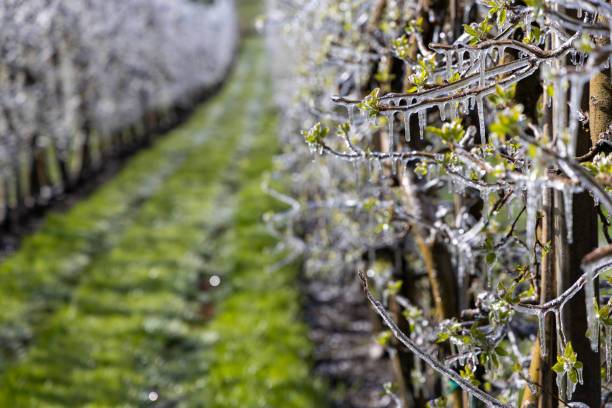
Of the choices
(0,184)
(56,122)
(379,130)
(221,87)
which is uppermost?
(379,130)

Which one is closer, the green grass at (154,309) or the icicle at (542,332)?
the icicle at (542,332)

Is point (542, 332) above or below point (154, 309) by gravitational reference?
above

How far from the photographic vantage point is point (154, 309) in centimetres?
650

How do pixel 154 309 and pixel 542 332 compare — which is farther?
pixel 154 309

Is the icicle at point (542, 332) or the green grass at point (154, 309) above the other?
the icicle at point (542, 332)

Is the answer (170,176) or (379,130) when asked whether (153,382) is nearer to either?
(379,130)

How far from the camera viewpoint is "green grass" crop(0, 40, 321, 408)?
15.8 ft

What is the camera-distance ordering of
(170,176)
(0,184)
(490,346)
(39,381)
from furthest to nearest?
1. (170,176)
2. (0,184)
3. (39,381)
4. (490,346)

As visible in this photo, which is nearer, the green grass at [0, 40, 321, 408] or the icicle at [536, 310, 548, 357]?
the icicle at [536, 310, 548, 357]

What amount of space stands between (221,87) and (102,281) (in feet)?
95.7

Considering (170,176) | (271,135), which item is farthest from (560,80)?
(271,135)

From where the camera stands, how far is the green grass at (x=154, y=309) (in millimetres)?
4828

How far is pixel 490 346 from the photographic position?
1787mm

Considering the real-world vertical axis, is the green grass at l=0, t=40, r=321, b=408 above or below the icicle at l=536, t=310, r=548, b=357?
Answer: below
